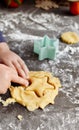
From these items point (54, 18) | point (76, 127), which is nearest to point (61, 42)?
point (54, 18)

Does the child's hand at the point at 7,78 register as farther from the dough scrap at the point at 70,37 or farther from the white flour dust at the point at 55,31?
the dough scrap at the point at 70,37

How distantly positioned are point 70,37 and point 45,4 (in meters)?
0.37

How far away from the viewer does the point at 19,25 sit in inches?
57.6

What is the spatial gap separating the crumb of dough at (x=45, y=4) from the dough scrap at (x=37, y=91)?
0.61 m

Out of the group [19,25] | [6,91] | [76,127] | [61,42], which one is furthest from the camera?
[19,25]

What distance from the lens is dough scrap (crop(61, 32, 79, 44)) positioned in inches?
52.6

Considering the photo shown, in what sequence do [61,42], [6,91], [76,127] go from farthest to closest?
1. [61,42]
2. [6,91]
3. [76,127]

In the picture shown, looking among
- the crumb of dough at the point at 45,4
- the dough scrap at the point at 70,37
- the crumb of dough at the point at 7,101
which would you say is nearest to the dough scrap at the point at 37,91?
the crumb of dough at the point at 7,101

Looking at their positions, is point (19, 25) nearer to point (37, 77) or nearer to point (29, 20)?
point (29, 20)

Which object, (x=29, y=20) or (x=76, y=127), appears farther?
(x=29, y=20)

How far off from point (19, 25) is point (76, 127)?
66 centimetres

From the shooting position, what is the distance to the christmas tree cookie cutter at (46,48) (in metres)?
1.21

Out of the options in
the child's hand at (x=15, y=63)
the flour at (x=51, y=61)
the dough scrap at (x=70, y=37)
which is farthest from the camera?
the dough scrap at (x=70, y=37)

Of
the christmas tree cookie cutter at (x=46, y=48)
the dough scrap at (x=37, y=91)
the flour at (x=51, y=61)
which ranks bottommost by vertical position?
the flour at (x=51, y=61)
